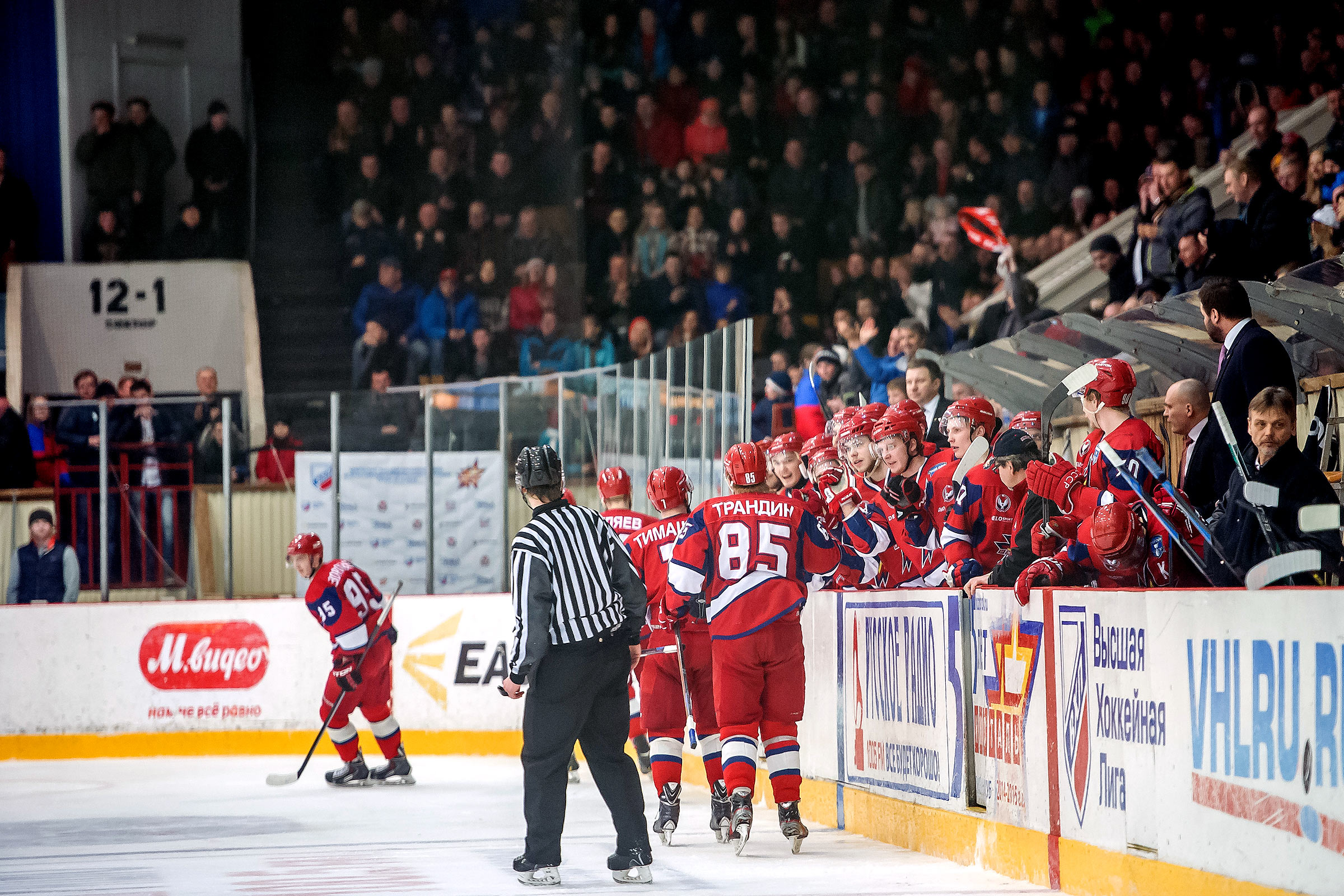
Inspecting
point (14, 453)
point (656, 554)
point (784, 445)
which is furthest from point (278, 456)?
point (784, 445)

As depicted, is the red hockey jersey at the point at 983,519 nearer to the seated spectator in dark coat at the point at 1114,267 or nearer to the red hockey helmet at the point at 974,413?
the red hockey helmet at the point at 974,413

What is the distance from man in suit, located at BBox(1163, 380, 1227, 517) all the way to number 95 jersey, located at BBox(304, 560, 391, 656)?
5536 millimetres

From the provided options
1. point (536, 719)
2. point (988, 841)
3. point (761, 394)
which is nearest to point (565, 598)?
point (536, 719)

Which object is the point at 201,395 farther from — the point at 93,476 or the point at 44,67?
the point at 44,67

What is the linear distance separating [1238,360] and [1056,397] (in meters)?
0.99

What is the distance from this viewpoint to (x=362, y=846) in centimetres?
731

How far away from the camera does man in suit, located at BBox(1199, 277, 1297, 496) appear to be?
555 centimetres

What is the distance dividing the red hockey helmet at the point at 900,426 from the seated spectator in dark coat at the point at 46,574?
25.4 feet

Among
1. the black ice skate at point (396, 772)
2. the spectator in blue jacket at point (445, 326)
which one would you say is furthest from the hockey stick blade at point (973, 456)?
the spectator in blue jacket at point (445, 326)

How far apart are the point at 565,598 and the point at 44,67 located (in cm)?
1423

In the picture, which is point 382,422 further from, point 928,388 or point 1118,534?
point 1118,534

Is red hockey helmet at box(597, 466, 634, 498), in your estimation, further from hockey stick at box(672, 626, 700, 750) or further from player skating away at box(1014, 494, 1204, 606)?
player skating away at box(1014, 494, 1204, 606)

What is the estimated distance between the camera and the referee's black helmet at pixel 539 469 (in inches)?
243

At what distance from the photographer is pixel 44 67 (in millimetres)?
17672
